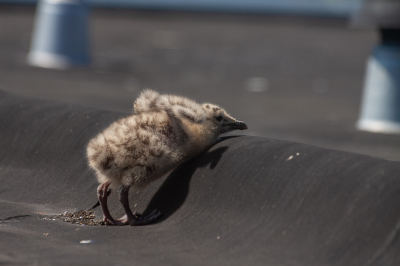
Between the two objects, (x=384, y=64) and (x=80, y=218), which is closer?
(x=80, y=218)

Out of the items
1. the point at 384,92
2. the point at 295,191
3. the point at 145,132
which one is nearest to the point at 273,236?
the point at 295,191

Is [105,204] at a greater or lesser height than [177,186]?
lesser

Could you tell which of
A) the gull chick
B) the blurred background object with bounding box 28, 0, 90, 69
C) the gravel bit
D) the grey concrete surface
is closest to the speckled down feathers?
the gull chick

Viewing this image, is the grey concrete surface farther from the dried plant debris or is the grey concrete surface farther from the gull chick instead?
the dried plant debris

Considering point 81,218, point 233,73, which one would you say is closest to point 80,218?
point 81,218

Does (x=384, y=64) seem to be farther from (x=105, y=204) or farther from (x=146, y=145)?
(x=105, y=204)

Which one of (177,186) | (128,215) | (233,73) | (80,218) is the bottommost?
(233,73)

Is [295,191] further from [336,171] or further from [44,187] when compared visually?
[44,187]
